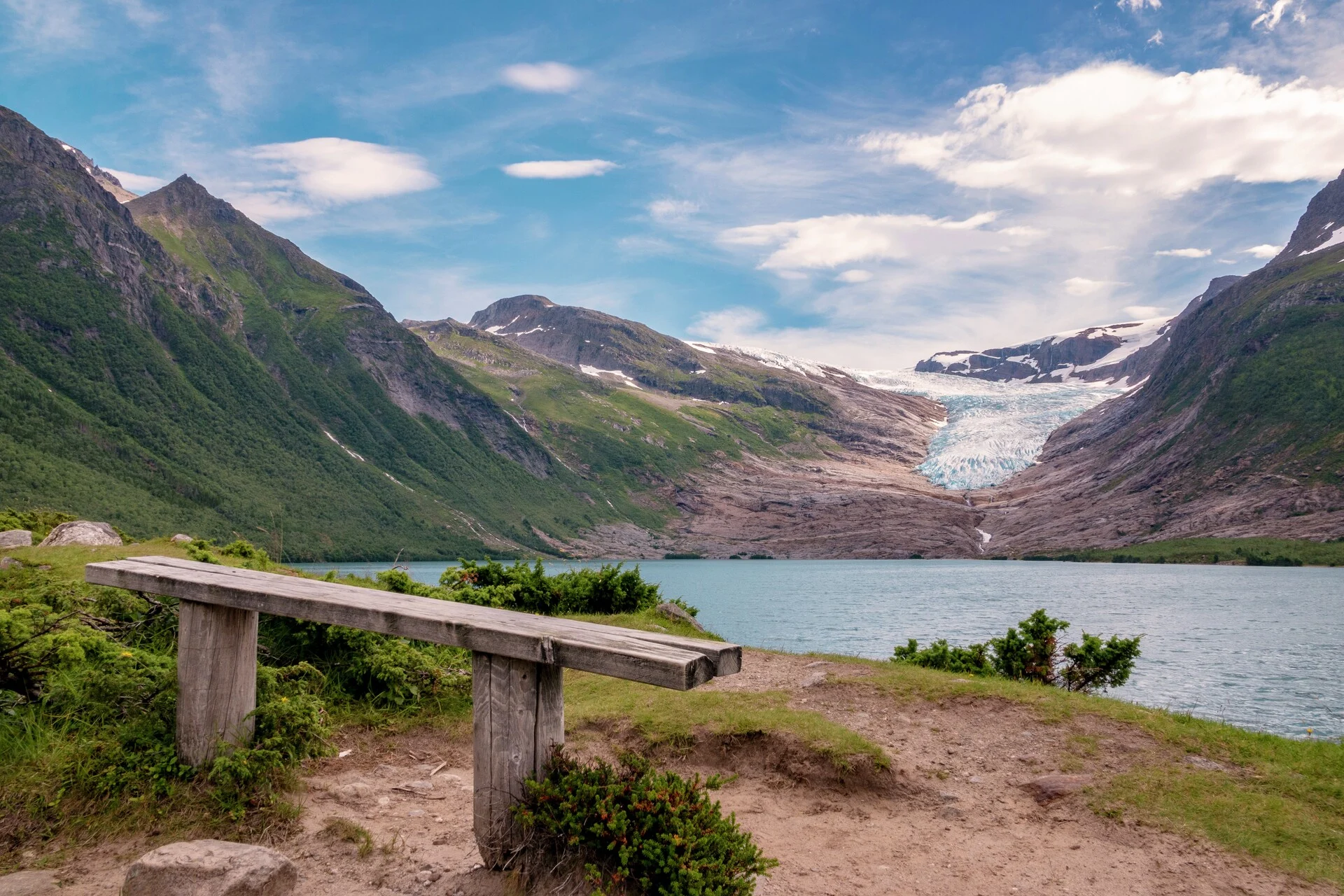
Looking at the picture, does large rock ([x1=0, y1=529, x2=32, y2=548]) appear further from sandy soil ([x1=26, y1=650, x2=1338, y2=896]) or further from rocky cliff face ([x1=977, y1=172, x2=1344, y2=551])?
rocky cliff face ([x1=977, y1=172, x2=1344, y2=551])

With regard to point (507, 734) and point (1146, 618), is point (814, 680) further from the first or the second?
point (1146, 618)

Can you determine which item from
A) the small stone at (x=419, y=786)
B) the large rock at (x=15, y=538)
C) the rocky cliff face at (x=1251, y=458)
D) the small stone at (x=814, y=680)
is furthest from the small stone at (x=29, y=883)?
the rocky cliff face at (x=1251, y=458)

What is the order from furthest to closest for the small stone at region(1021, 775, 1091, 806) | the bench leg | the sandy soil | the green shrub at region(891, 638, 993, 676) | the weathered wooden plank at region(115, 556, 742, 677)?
1. the green shrub at region(891, 638, 993, 676)
2. the small stone at region(1021, 775, 1091, 806)
3. the sandy soil
4. the bench leg
5. the weathered wooden plank at region(115, 556, 742, 677)

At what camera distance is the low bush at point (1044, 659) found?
13883mm

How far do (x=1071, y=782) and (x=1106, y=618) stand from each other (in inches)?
2191

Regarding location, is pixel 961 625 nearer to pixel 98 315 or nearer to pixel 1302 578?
pixel 1302 578

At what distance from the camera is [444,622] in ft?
18.3

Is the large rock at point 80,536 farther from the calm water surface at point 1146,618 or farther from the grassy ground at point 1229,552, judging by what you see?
the grassy ground at point 1229,552

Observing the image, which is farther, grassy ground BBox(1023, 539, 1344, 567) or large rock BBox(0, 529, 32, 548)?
grassy ground BBox(1023, 539, 1344, 567)

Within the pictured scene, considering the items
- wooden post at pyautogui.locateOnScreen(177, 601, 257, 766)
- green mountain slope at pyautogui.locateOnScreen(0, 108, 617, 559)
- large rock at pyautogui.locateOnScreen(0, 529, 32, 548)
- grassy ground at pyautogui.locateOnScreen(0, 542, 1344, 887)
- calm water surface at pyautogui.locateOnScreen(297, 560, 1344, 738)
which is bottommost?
calm water surface at pyautogui.locateOnScreen(297, 560, 1344, 738)

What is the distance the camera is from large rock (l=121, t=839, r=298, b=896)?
215 inches

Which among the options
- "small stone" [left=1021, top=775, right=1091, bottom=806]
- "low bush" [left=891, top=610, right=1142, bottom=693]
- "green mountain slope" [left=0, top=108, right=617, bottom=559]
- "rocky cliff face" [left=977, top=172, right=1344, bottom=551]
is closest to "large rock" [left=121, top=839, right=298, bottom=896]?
"small stone" [left=1021, top=775, right=1091, bottom=806]

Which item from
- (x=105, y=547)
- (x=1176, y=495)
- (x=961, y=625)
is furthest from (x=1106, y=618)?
(x=1176, y=495)

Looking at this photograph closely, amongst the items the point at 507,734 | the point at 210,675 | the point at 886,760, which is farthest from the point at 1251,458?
the point at 210,675
